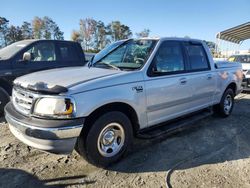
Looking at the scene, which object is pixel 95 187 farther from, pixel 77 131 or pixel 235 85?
pixel 235 85

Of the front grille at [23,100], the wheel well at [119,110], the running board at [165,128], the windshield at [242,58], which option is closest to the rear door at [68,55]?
A: the front grille at [23,100]

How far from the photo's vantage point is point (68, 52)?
24.5 feet

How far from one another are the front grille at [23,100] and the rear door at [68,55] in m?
3.52

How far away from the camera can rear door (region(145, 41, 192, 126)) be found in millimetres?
4055

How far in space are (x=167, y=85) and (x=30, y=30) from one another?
54.5 metres

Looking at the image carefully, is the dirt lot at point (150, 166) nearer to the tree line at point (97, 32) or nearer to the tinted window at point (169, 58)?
the tinted window at point (169, 58)

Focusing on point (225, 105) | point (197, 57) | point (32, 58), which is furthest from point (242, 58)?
point (32, 58)

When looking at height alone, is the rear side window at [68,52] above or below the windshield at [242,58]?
above

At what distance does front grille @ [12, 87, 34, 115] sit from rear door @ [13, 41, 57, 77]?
2.77m

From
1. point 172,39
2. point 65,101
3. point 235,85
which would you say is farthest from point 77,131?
point 235,85

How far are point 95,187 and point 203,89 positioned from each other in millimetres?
3147

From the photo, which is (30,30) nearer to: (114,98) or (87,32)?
(87,32)

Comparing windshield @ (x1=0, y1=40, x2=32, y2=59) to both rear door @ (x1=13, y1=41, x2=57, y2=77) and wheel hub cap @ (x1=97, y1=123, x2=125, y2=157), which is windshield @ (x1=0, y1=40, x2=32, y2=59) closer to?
rear door @ (x1=13, y1=41, x2=57, y2=77)

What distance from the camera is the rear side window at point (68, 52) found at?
7.33 metres
